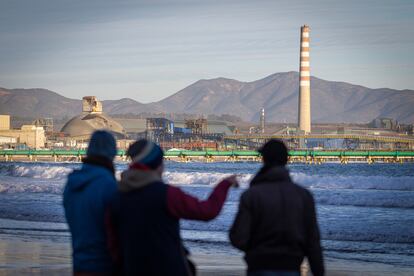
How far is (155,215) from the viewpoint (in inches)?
173

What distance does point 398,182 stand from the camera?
3238cm

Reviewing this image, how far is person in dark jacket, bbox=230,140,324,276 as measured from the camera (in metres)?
4.58

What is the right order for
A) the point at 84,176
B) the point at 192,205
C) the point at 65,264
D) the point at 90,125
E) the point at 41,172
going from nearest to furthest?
the point at 192,205, the point at 84,176, the point at 65,264, the point at 41,172, the point at 90,125

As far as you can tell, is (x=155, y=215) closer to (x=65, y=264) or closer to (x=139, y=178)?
(x=139, y=178)

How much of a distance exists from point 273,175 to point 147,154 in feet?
2.08

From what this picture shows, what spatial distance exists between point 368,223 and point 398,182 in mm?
16304

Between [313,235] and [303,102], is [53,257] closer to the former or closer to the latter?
[313,235]

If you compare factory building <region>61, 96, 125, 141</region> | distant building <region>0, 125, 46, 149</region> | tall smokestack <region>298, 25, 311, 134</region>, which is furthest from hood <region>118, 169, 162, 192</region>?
factory building <region>61, 96, 125, 141</region>

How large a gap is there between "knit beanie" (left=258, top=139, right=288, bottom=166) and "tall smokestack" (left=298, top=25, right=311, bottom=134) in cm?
13128

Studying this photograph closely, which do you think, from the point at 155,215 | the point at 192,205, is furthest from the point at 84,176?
the point at 192,205

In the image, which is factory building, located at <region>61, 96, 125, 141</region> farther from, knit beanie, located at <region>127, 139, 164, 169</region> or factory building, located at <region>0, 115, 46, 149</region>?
knit beanie, located at <region>127, 139, 164, 169</region>

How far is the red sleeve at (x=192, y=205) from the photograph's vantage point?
14.2 ft

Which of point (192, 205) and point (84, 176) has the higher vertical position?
point (84, 176)

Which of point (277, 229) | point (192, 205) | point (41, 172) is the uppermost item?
point (192, 205)
